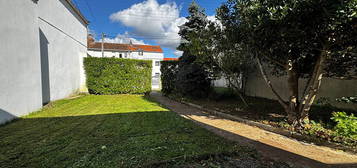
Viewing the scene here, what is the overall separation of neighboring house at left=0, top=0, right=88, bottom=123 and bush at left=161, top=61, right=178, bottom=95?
5986 millimetres

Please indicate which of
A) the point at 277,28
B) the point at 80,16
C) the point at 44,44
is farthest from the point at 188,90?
the point at 80,16

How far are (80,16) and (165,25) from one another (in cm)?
1278

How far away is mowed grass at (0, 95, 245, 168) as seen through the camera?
2297 mm

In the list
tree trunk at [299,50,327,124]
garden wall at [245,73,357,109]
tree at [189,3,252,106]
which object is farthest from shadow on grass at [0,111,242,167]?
garden wall at [245,73,357,109]

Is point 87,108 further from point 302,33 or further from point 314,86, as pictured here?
point 314,86

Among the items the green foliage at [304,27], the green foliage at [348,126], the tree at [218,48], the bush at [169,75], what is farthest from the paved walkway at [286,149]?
the bush at [169,75]

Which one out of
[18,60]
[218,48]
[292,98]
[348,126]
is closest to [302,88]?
[292,98]

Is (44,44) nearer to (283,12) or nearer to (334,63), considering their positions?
(283,12)

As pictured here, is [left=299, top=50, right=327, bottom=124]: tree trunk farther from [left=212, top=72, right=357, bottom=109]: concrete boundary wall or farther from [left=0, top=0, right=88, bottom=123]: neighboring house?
[left=0, top=0, right=88, bottom=123]: neighboring house

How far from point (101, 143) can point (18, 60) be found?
3.85 meters

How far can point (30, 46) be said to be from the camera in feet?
15.6

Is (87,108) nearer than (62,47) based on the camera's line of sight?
Yes

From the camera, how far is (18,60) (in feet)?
14.0

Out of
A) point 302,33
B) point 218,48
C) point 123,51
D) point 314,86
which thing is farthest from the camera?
point 123,51
